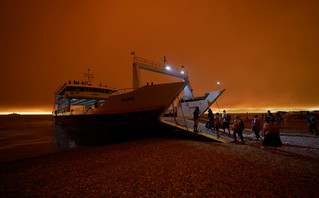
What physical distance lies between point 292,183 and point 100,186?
4.17 m

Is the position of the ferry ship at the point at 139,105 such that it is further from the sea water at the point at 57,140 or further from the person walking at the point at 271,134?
the person walking at the point at 271,134

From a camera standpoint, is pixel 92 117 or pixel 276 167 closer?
pixel 276 167

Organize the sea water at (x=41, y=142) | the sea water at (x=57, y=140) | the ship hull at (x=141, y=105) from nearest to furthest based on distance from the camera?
the sea water at (x=41, y=142) < the sea water at (x=57, y=140) < the ship hull at (x=141, y=105)

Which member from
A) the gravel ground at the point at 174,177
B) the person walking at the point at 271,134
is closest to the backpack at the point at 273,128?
the person walking at the point at 271,134

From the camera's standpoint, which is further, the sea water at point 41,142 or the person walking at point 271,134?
the sea water at point 41,142

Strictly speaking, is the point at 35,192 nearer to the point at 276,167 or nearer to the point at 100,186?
the point at 100,186

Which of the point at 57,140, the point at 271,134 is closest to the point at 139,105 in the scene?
the point at 271,134

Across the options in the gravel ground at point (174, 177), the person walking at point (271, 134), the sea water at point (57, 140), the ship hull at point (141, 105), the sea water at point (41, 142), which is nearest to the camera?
the gravel ground at point (174, 177)

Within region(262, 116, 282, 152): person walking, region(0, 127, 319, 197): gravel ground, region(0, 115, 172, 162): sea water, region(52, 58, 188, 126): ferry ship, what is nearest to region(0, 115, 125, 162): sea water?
region(0, 115, 172, 162): sea water

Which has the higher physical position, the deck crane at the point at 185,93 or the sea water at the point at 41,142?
the deck crane at the point at 185,93

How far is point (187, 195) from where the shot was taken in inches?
85.8

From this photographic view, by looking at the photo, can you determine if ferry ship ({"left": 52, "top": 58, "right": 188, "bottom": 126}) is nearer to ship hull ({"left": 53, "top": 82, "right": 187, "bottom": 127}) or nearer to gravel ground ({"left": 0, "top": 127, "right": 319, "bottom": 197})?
ship hull ({"left": 53, "top": 82, "right": 187, "bottom": 127})

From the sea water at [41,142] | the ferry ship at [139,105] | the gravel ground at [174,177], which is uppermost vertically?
the ferry ship at [139,105]

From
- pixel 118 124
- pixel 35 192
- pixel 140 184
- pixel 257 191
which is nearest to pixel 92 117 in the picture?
pixel 118 124
